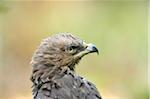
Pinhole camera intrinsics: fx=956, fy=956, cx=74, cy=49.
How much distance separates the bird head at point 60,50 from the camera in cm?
845

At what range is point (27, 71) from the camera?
15820 mm

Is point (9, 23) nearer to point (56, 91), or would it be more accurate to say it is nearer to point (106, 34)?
point (106, 34)

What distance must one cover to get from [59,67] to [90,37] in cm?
912

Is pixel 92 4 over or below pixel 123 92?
over

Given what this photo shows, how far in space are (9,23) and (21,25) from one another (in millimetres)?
400

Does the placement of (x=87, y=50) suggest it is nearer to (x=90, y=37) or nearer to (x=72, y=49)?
(x=72, y=49)

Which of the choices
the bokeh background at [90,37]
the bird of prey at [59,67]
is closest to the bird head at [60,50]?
Result: the bird of prey at [59,67]

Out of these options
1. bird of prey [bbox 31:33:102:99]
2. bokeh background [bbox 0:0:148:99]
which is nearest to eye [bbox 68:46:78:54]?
bird of prey [bbox 31:33:102:99]

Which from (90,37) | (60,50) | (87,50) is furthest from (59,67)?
(90,37)

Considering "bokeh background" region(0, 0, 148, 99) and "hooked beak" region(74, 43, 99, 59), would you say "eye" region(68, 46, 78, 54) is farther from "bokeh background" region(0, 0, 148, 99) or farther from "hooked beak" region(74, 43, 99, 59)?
"bokeh background" region(0, 0, 148, 99)

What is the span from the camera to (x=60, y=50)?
27.8 feet

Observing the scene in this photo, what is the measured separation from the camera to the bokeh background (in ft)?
51.5

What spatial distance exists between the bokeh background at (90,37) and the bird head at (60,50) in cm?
602

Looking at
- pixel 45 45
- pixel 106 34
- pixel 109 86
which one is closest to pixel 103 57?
pixel 106 34
